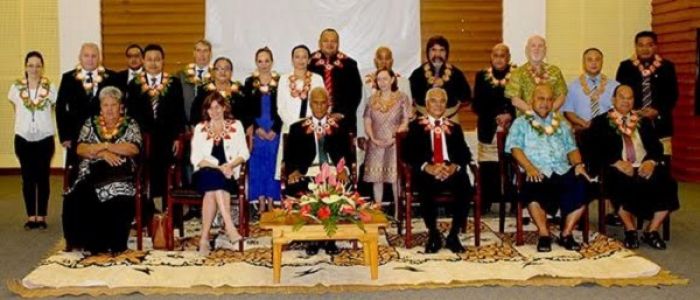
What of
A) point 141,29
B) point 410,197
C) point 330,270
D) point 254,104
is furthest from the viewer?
point 141,29

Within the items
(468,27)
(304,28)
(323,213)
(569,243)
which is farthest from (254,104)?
(468,27)

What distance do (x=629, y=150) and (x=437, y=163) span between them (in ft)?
4.53

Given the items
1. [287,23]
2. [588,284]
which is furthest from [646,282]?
[287,23]

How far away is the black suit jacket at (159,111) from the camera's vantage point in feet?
24.3

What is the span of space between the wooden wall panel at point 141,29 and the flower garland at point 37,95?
334 centimetres

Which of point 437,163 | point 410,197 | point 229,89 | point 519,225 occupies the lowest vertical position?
point 519,225

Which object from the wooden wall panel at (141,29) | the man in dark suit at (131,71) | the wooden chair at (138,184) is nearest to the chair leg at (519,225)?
the wooden chair at (138,184)

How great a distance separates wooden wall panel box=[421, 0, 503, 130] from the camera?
11039 millimetres

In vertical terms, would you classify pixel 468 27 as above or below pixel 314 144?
above

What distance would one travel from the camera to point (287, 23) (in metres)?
10.7

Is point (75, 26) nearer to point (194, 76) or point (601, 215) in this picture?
point (194, 76)

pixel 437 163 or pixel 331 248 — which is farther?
pixel 437 163

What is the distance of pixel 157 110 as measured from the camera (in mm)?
7418

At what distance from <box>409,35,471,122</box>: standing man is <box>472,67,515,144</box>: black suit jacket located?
0.12 metres
